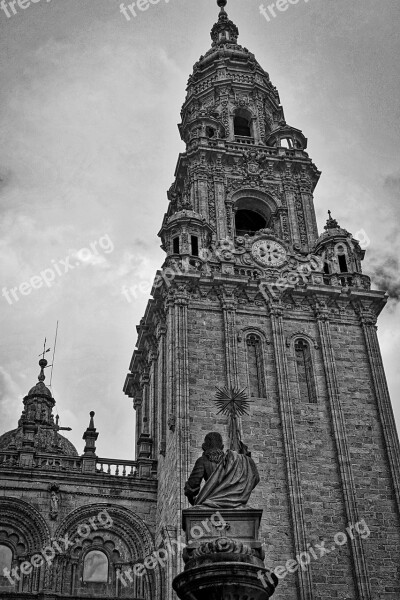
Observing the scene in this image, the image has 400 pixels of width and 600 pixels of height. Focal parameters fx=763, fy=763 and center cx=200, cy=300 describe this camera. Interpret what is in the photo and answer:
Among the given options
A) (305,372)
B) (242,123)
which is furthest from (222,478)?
(242,123)

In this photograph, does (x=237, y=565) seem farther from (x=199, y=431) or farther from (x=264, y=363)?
(x=264, y=363)

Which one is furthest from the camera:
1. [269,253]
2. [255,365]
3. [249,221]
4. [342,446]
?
[249,221]

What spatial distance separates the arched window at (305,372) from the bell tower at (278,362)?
6 cm

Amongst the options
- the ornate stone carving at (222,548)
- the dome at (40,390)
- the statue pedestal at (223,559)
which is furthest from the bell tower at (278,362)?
the ornate stone carving at (222,548)

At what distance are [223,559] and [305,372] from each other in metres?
19.4

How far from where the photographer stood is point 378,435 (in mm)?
29453

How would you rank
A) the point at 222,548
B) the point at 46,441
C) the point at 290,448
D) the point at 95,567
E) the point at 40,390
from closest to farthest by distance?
1. the point at 222,548
2. the point at 95,567
3. the point at 290,448
4. the point at 46,441
5. the point at 40,390

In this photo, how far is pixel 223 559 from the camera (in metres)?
12.3

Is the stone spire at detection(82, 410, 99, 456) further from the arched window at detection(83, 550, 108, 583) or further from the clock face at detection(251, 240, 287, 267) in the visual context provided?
the clock face at detection(251, 240, 287, 267)

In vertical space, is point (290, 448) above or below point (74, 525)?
above

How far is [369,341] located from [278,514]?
9.05m

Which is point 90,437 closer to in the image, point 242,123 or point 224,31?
point 242,123

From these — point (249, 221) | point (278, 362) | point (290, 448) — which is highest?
point (249, 221)

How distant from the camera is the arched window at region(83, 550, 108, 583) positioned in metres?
27.6
